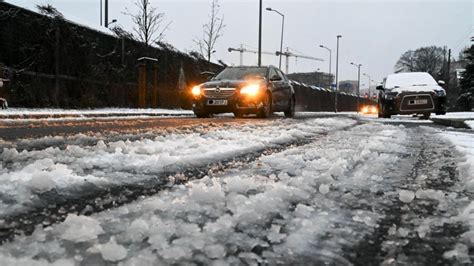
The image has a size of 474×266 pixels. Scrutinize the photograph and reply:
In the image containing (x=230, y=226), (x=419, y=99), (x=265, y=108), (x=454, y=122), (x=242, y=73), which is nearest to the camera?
(x=230, y=226)

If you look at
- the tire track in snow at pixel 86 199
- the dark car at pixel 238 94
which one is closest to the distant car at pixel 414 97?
the dark car at pixel 238 94

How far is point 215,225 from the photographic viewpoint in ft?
3.52

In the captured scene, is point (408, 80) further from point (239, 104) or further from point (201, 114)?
point (201, 114)

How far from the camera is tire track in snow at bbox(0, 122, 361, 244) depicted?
3.42 feet

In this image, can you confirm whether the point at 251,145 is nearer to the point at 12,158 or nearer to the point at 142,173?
the point at 142,173

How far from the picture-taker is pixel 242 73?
9.96m

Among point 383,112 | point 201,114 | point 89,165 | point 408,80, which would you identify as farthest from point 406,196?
point 408,80

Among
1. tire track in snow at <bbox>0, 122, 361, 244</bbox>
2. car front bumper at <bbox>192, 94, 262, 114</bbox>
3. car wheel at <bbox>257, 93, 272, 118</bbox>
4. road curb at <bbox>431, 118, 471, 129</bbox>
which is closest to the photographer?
tire track in snow at <bbox>0, 122, 361, 244</bbox>

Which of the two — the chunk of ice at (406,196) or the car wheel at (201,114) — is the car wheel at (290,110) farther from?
the chunk of ice at (406,196)

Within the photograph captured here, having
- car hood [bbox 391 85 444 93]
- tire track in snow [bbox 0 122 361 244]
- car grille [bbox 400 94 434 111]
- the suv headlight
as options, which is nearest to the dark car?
the suv headlight

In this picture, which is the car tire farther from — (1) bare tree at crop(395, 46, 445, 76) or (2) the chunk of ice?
(1) bare tree at crop(395, 46, 445, 76)

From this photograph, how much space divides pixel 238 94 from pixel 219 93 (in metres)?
0.41

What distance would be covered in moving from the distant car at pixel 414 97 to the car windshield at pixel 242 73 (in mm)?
3641

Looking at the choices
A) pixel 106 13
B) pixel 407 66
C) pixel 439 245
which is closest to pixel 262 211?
pixel 439 245
